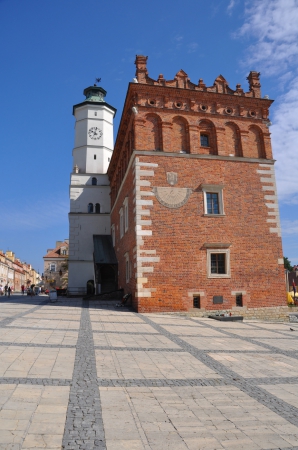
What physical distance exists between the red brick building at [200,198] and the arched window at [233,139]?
0.06 metres

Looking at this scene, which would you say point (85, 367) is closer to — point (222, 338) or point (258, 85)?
point (222, 338)

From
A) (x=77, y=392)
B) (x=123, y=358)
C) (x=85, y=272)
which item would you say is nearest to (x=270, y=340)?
(x=123, y=358)

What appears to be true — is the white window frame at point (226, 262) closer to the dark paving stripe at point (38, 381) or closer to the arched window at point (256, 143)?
the arched window at point (256, 143)

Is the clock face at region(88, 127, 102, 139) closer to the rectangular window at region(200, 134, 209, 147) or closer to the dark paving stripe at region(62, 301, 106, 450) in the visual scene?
the rectangular window at region(200, 134, 209, 147)

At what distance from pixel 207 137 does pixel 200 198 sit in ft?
12.3

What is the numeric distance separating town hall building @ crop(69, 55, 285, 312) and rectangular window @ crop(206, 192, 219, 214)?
0.05 metres

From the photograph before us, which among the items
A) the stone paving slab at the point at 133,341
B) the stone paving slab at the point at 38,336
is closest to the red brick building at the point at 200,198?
the stone paving slab at the point at 133,341

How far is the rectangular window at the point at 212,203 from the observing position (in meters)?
18.2

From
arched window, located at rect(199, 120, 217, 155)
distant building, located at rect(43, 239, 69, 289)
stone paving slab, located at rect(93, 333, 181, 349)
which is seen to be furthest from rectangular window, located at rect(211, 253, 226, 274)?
distant building, located at rect(43, 239, 69, 289)

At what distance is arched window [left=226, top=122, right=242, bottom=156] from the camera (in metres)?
19.4

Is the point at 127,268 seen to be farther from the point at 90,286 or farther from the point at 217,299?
the point at 90,286

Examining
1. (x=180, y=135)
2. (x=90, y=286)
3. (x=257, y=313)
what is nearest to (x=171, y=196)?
(x=180, y=135)

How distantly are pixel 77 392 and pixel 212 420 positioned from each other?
209 centimetres

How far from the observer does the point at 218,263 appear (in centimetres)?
1775
